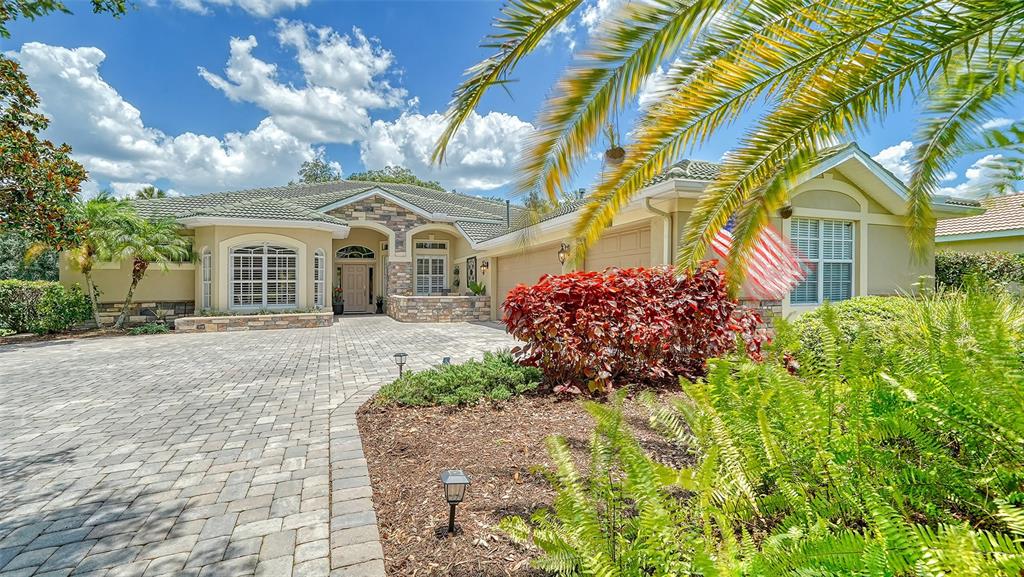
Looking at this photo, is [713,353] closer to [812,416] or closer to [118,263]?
[812,416]

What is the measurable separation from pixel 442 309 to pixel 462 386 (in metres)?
12.0

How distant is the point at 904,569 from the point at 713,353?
5.32 metres

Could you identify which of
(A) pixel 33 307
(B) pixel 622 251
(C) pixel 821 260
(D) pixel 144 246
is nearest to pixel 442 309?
(B) pixel 622 251

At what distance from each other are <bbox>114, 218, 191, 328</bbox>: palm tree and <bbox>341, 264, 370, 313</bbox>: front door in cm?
823

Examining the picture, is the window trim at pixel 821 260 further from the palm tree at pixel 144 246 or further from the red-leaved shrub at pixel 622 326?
the palm tree at pixel 144 246

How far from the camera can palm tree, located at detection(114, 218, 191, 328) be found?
43.9ft

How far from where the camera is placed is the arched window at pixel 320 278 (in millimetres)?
17031

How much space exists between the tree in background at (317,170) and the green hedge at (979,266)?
5116 cm

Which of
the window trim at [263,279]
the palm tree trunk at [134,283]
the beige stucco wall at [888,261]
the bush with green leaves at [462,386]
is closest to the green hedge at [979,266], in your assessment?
the beige stucco wall at [888,261]

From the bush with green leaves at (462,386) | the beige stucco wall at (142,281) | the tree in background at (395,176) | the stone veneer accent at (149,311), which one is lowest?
the bush with green leaves at (462,386)

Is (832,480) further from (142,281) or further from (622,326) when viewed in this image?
(142,281)

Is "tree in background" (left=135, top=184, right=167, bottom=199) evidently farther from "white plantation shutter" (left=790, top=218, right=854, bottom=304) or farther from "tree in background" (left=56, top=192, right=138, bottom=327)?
"white plantation shutter" (left=790, top=218, right=854, bottom=304)

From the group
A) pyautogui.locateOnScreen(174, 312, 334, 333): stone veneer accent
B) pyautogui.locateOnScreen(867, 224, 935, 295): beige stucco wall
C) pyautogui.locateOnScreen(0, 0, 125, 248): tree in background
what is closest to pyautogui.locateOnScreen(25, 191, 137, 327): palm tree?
pyautogui.locateOnScreen(174, 312, 334, 333): stone veneer accent

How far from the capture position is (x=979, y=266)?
12812mm
